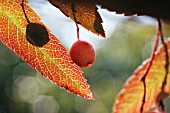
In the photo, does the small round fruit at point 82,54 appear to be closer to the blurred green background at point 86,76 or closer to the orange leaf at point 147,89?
the orange leaf at point 147,89

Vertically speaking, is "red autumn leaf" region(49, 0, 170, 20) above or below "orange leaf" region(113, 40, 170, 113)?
above

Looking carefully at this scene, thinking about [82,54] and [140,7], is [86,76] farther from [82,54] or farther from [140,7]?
[140,7]

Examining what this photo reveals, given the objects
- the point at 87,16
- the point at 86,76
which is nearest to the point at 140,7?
the point at 87,16

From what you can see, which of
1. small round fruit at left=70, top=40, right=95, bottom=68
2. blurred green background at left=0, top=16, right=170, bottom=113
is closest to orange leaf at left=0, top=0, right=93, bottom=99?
small round fruit at left=70, top=40, right=95, bottom=68

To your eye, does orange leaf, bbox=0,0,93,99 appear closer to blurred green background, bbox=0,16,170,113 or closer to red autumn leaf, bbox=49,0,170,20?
red autumn leaf, bbox=49,0,170,20

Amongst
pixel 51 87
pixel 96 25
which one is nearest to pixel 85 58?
pixel 96 25
